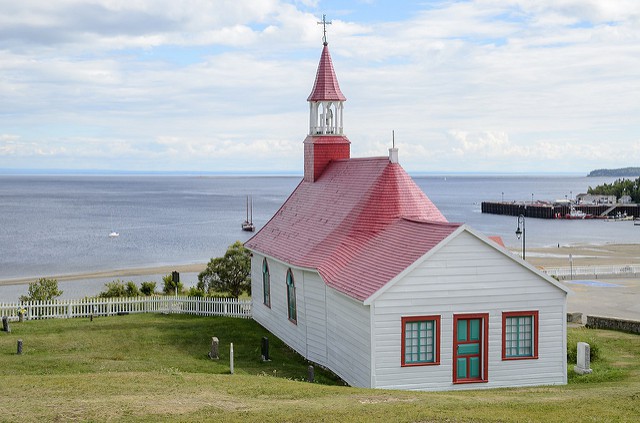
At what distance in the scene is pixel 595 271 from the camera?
186ft

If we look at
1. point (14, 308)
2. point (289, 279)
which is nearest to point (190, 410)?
point (289, 279)

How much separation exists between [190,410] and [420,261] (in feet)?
26.4

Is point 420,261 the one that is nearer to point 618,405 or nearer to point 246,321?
point 618,405

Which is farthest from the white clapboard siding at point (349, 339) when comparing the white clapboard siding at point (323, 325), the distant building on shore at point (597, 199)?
the distant building on shore at point (597, 199)

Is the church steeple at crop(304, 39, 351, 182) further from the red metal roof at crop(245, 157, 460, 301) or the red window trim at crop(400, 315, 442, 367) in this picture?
the red window trim at crop(400, 315, 442, 367)

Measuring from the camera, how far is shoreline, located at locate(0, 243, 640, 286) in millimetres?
66812

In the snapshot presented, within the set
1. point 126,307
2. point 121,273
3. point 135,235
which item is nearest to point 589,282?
point 126,307

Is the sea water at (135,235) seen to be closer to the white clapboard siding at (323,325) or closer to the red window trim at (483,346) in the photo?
the white clapboard siding at (323,325)

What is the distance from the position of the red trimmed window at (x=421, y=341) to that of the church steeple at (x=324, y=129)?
13219 millimetres

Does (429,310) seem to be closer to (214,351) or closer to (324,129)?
(214,351)

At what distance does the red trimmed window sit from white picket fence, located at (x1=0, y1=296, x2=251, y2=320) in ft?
49.4

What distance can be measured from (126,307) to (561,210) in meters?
128

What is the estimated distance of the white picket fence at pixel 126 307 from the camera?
112 feet

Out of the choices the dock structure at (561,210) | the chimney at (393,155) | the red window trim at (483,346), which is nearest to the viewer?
the red window trim at (483,346)
